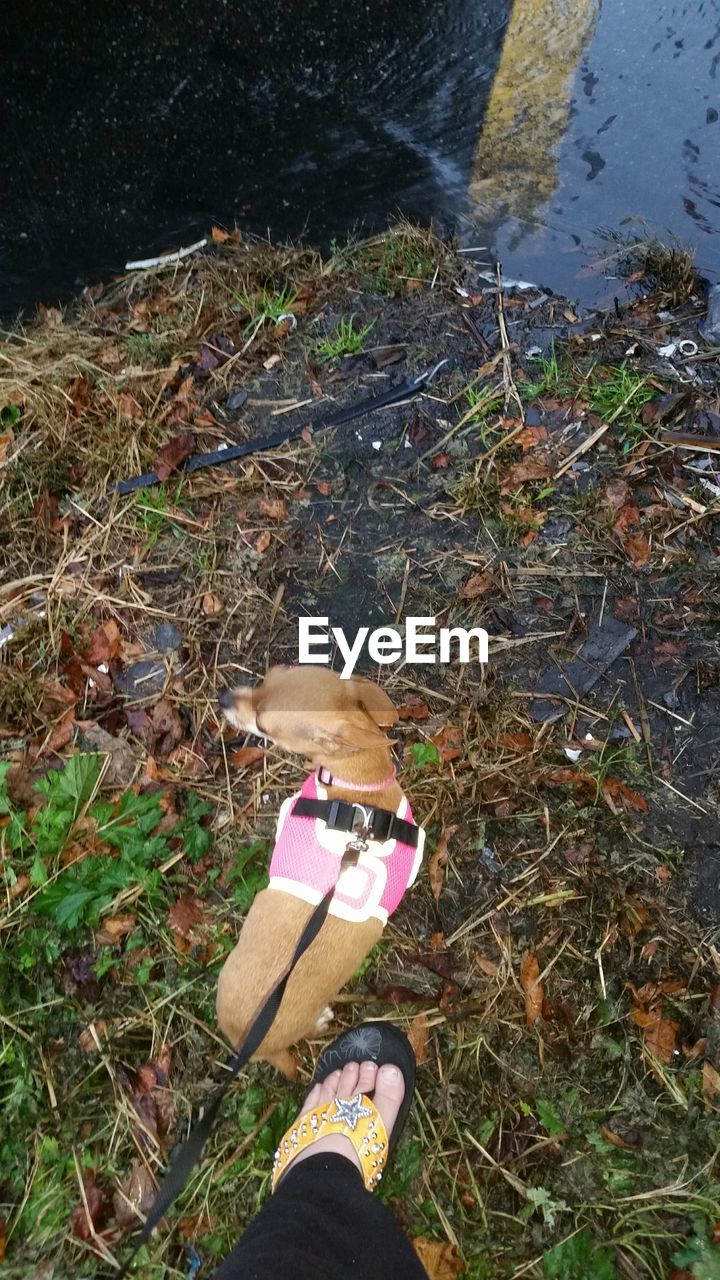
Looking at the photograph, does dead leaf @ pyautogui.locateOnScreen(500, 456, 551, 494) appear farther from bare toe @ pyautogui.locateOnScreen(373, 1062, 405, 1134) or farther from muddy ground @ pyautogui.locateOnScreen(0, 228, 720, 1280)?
bare toe @ pyautogui.locateOnScreen(373, 1062, 405, 1134)

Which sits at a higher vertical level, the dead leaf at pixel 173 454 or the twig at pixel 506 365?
the twig at pixel 506 365

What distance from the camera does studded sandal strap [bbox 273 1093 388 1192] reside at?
7.39ft

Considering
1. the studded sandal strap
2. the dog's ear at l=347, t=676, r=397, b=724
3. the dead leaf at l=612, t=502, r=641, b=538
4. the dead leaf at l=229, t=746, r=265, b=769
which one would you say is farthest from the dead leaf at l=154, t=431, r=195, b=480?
the studded sandal strap

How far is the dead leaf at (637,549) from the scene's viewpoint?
117 inches

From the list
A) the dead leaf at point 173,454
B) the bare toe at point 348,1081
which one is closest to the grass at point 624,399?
the dead leaf at point 173,454

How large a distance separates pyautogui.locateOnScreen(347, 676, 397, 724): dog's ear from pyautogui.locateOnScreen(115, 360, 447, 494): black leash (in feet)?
4.97

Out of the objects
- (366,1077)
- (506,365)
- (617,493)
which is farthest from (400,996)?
(506,365)

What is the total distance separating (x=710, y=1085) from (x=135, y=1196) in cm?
190

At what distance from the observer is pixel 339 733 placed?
7.17 feet

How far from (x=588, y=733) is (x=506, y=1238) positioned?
1658 millimetres

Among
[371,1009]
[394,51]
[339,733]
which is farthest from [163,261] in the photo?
[371,1009]

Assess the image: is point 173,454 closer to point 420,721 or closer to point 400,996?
point 420,721

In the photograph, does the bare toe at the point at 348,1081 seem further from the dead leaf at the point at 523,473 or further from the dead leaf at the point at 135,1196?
the dead leaf at the point at 523,473

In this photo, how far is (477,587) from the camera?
3.01 meters
